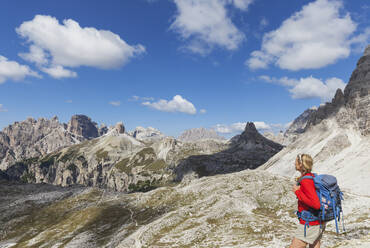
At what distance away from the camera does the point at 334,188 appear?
10125mm

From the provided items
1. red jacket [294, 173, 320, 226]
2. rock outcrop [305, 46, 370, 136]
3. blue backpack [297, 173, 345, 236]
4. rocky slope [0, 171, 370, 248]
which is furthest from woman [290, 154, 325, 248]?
rock outcrop [305, 46, 370, 136]

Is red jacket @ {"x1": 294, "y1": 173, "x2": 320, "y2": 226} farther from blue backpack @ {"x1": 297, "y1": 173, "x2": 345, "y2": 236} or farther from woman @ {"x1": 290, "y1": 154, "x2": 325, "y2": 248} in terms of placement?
blue backpack @ {"x1": 297, "y1": 173, "x2": 345, "y2": 236}

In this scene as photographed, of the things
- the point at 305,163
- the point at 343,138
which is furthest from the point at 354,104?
the point at 305,163

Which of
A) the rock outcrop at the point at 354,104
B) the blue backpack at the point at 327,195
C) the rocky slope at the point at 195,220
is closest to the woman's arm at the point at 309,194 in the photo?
the blue backpack at the point at 327,195

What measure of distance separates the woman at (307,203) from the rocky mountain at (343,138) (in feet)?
336

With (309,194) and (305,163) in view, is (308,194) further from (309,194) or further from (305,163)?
(305,163)

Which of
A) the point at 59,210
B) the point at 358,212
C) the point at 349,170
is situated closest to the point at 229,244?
the point at 358,212

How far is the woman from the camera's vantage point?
1025 centimetres

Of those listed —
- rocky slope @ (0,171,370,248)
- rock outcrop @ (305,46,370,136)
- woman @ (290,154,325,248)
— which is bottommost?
rocky slope @ (0,171,370,248)

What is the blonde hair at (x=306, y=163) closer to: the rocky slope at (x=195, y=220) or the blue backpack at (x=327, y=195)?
the blue backpack at (x=327, y=195)

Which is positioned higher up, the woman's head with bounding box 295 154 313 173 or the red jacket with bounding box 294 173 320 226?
the woman's head with bounding box 295 154 313 173

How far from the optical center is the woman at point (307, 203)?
1025 centimetres

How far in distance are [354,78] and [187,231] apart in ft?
518

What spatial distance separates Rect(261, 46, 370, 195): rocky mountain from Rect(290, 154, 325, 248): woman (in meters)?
102
